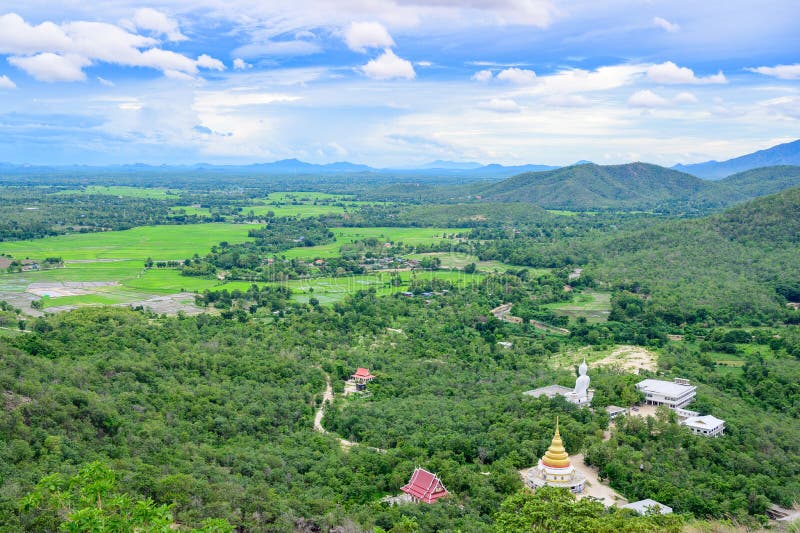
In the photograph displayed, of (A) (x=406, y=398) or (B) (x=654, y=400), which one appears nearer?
(B) (x=654, y=400)

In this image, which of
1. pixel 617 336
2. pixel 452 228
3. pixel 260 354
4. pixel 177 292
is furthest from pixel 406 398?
pixel 452 228

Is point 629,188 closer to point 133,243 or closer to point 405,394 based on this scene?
point 133,243

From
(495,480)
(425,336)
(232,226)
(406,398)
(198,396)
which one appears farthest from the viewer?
(232,226)

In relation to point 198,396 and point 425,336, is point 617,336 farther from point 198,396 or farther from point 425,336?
point 198,396

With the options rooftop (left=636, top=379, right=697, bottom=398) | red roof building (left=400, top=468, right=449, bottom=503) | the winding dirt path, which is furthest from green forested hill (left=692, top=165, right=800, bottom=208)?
red roof building (left=400, top=468, right=449, bottom=503)

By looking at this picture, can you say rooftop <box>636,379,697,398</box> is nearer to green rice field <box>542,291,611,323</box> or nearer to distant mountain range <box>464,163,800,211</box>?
green rice field <box>542,291,611,323</box>

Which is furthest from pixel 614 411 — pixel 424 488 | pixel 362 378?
pixel 362 378
